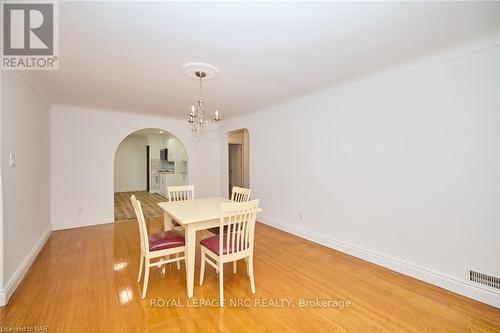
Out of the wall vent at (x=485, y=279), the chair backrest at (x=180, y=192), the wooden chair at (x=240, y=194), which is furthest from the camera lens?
the chair backrest at (x=180, y=192)

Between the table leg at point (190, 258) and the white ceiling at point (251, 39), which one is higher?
the white ceiling at point (251, 39)

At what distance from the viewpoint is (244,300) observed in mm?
2154

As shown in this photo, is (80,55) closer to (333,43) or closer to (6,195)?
(6,195)

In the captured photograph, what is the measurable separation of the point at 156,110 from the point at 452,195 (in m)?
4.92

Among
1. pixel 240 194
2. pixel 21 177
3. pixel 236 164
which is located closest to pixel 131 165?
pixel 236 164

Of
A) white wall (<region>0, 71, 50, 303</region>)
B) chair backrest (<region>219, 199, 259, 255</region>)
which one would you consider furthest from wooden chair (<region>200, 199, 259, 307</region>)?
white wall (<region>0, 71, 50, 303</region>)

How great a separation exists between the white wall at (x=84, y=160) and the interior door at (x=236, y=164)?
2978 millimetres

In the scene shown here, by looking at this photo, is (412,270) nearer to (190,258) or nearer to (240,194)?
(240,194)

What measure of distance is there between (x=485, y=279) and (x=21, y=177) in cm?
501

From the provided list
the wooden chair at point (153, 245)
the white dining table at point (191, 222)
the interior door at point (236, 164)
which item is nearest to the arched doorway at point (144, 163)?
the interior door at point (236, 164)

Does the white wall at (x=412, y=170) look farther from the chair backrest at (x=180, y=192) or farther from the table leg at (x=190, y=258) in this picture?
the table leg at (x=190, y=258)

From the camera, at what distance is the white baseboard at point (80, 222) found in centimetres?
433

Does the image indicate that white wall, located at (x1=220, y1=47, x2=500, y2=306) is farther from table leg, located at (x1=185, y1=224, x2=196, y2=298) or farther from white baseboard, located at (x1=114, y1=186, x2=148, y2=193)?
white baseboard, located at (x1=114, y1=186, x2=148, y2=193)

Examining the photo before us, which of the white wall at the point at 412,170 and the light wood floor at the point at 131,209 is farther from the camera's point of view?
the light wood floor at the point at 131,209
